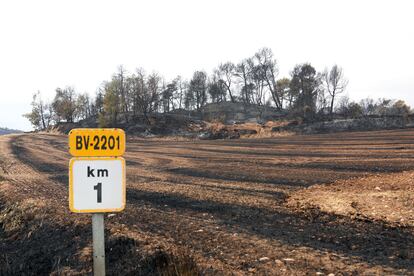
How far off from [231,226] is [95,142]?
392cm

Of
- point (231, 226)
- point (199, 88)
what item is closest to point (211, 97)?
point (199, 88)

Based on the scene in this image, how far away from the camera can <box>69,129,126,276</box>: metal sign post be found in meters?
4.14

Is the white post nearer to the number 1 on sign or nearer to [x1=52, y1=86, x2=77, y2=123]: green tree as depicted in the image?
the number 1 on sign

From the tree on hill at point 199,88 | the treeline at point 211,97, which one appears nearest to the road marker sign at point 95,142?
the treeline at point 211,97

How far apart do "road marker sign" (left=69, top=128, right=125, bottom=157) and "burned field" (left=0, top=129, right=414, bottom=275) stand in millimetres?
1896

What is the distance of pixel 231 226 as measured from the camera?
24.1ft

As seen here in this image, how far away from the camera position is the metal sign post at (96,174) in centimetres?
Answer: 414

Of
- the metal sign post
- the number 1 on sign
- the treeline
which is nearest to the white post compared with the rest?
the metal sign post

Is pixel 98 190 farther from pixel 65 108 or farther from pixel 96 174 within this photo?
A: pixel 65 108

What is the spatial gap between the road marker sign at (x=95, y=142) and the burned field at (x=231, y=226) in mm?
1896

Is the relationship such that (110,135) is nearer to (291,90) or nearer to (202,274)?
(202,274)

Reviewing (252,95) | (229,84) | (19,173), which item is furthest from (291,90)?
(19,173)

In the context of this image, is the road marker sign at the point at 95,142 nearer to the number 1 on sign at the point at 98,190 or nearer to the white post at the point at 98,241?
the number 1 on sign at the point at 98,190

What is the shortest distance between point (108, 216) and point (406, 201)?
6.46 m
